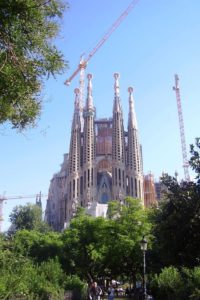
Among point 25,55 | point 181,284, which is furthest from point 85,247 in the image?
point 25,55

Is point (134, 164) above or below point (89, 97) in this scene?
below

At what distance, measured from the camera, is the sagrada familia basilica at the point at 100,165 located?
301 ft

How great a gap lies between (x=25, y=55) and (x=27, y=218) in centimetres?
6928

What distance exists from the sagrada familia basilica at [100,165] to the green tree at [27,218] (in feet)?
44.2

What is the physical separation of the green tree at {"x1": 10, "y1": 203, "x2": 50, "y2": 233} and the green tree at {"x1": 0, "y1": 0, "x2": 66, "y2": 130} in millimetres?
65579

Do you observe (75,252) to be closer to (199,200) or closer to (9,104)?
(199,200)

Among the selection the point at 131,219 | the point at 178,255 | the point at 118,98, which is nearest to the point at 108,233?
the point at 131,219

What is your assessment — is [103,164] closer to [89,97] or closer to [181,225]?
[89,97]

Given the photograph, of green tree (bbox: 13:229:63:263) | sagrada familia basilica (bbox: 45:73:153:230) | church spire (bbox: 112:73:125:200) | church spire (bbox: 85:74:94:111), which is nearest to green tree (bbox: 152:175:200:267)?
green tree (bbox: 13:229:63:263)

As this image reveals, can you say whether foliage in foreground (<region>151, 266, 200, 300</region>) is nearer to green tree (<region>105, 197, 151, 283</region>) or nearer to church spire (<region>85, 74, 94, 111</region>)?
green tree (<region>105, 197, 151, 283</region>)

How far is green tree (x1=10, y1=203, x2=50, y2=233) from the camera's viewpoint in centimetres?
7325

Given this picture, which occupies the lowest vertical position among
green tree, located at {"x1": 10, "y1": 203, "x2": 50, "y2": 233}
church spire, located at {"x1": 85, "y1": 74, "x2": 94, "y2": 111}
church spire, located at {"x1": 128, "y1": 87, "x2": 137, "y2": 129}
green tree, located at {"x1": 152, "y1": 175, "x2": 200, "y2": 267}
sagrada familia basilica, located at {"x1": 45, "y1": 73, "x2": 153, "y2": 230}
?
green tree, located at {"x1": 152, "y1": 175, "x2": 200, "y2": 267}

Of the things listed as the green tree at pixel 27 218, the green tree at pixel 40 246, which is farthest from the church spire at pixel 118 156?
the green tree at pixel 40 246

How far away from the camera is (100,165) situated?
335 feet
